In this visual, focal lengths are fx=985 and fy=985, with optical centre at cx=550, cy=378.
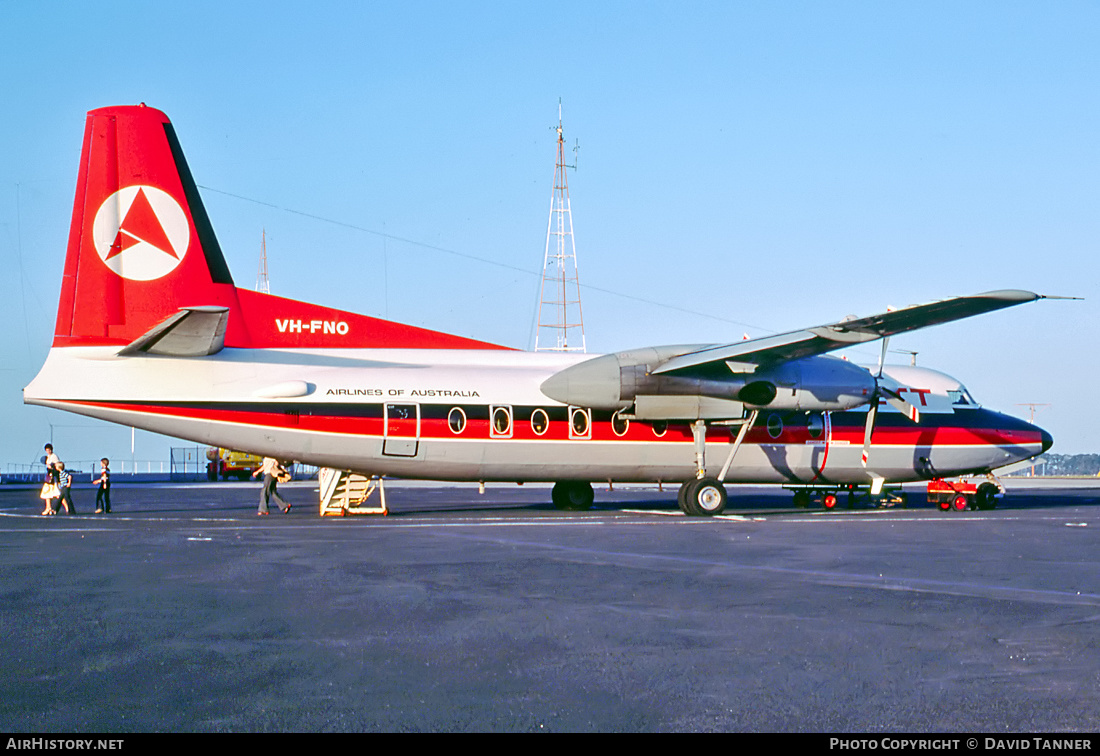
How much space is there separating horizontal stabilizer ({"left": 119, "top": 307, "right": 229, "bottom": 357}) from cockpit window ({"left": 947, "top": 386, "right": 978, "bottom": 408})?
20.3 m

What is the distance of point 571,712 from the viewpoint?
5.86 metres

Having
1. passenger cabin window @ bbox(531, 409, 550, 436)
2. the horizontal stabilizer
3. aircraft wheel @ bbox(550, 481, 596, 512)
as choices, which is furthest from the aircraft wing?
the horizontal stabilizer

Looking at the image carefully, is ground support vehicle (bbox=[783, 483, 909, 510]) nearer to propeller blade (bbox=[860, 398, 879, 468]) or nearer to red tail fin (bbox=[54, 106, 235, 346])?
propeller blade (bbox=[860, 398, 879, 468])

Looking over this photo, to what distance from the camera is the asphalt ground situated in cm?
584

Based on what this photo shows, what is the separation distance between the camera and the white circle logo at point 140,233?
21516mm

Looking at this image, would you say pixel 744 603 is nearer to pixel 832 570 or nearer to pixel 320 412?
pixel 832 570

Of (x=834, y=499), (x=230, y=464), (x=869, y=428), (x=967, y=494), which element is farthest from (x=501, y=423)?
(x=230, y=464)

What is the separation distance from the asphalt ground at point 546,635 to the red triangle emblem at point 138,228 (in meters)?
7.55

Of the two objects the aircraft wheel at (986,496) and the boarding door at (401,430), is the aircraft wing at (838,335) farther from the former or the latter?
the aircraft wheel at (986,496)

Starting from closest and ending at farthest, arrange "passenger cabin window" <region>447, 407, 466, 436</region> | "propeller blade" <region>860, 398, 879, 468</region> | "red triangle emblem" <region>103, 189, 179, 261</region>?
"red triangle emblem" <region>103, 189, 179, 261</region> < "passenger cabin window" <region>447, 407, 466, 436</region> < "propeller blade" <region>860, 398, 879, 468</region>

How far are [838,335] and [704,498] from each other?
5255 mm

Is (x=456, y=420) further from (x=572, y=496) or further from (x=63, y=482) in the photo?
(x=63, y=482)

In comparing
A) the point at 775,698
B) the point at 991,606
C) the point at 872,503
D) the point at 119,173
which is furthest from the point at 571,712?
the point at 872,503

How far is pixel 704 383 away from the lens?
2438 centimetres
